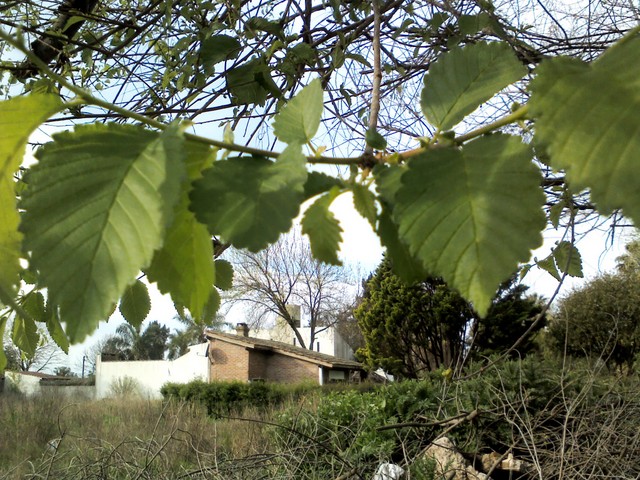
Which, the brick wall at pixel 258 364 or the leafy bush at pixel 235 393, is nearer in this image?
the leafy bush at pixel 235 393

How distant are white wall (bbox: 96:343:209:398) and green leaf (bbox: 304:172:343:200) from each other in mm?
20683

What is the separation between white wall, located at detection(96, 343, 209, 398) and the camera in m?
20.7

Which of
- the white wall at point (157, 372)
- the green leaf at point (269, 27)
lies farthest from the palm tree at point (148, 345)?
the green leaf at point (269, 27)

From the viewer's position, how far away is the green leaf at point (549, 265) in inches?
43.3

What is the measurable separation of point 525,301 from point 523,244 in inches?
534

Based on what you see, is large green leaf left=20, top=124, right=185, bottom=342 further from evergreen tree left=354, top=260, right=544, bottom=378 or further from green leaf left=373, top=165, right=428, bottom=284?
evergreen tree left=354, top=260, right=544, bottom=378

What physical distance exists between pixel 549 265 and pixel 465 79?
33.8 inches

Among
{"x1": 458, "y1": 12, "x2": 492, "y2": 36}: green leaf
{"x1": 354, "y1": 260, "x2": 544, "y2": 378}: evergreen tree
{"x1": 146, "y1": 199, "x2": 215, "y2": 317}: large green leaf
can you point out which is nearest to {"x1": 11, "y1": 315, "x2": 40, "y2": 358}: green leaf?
{"x1": 146, "y1": 199, "x2": 215, "y2": 317}: large green leaf

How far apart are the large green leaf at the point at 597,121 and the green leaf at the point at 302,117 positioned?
5.3 inches

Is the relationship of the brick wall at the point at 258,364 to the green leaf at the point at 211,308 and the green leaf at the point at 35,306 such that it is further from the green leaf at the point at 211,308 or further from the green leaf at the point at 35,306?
the green leaf at the point at 211,308

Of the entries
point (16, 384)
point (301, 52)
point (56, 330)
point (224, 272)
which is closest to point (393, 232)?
point (224, 272)

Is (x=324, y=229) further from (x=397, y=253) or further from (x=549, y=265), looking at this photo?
(x=549, y=265)

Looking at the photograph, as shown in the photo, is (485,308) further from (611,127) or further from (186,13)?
(186,13)

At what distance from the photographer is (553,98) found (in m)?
0.25
